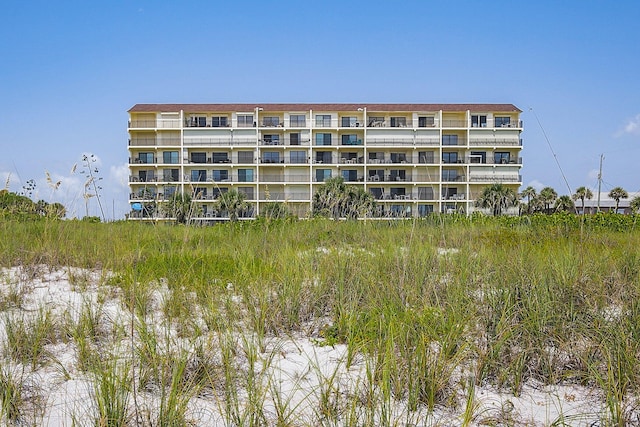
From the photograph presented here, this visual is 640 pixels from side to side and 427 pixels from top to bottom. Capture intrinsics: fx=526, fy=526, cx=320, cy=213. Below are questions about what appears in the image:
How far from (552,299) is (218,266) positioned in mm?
3480

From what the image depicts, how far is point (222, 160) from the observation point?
Result: 6066 centimetres

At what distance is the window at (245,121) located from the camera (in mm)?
60463

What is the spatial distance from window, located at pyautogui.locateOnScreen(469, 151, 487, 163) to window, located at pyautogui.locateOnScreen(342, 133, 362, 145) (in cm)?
1303

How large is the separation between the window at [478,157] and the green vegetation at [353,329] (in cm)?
5685

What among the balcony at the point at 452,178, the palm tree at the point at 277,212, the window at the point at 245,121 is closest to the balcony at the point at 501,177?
the balcony at the point at 452,178

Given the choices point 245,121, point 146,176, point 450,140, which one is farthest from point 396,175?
point 146,176

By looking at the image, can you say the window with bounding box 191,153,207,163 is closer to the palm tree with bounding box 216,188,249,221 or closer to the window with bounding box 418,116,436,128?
the palm tree with bounding box 216,188,249,221

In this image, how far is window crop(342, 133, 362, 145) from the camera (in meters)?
61.1

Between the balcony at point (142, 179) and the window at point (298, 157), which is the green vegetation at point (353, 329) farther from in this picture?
the balcony at point (142, 179)

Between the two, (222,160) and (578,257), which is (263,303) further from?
(222,160)

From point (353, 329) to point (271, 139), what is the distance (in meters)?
58.5

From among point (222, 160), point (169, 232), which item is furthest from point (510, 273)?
point (222, 160)

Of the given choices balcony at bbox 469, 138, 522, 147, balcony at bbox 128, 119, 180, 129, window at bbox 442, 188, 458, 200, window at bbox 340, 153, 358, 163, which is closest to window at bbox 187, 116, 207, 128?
balcony at bbox 128, 119, 180, 129

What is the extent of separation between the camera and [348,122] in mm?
61438
